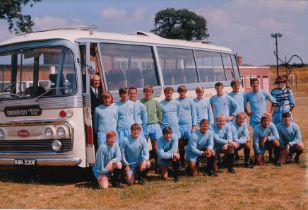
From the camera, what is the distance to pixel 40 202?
24.9 feet

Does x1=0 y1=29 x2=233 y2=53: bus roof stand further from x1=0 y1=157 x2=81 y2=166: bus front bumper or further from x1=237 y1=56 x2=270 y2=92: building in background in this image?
x1=237 y1=56 x2=270 y2=92: building in background

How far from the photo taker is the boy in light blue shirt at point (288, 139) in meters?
10.2

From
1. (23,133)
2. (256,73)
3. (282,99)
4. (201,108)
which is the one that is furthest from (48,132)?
(256,73)

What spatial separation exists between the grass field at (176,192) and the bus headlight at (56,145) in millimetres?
681

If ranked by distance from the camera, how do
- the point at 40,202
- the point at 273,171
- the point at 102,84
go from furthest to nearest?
the point at 273,171 → the point at 102,84 → the point at 40,202

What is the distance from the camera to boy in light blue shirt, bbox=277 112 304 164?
10.2 metres

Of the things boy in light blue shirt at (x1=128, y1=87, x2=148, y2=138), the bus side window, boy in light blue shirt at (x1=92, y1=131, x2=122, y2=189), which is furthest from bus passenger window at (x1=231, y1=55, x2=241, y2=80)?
boy in light blue shirt at (x1=92, y1=131, x2=122, y2=189)

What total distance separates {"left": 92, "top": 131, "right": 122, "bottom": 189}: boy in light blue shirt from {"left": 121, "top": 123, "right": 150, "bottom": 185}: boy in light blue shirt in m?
0.20

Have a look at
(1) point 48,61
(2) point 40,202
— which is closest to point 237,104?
(1) point 48,61

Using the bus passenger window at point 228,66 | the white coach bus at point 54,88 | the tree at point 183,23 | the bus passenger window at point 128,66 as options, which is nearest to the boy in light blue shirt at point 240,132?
the bus passenger window at point 128,66

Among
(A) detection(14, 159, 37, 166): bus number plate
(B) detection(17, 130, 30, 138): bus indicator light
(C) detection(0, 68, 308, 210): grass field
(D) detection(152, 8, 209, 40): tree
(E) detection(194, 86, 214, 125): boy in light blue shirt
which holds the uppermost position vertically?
(D) detection(152, 8, 209, 40): tree

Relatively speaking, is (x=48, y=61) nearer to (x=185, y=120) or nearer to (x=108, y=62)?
(x=108, y=62)

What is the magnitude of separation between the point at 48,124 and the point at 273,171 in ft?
13.9

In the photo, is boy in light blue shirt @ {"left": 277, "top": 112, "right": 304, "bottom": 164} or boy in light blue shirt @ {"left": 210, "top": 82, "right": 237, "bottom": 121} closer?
boy in light blue shirt @ {"left": 277, "top": 112, "right": 304, "bottom": 164}
